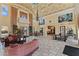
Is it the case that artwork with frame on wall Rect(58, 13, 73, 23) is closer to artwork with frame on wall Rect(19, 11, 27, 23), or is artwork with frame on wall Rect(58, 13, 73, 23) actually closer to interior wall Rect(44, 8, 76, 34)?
interior wall Rect(44, 8, 76, 34)

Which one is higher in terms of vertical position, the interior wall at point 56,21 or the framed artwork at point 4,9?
the framed artwork at point 4,9

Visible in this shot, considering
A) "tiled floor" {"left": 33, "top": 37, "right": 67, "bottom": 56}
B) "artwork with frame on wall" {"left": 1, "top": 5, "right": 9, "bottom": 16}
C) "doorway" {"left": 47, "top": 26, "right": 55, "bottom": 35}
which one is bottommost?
"tiled floor" {"left": 33, "top": 37, "right": 67, "bottom": 56}

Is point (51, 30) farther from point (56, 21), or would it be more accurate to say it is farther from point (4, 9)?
point (4, 9)

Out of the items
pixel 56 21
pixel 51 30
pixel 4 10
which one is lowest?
pixel 51 30

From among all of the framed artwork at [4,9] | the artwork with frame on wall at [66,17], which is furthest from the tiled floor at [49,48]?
the framed artwork at [4,9]

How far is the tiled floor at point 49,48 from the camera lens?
2248 millimetres

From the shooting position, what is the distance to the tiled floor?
7.38 feet

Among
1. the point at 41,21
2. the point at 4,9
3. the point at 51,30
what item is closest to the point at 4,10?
the point at 4,9

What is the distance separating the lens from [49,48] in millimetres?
2258

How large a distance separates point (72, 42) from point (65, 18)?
1.33 ft

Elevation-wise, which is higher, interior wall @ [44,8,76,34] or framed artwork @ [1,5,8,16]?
framed artwork @ [1,5,8,16]

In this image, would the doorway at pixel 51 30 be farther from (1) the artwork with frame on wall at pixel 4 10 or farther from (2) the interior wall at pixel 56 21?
(1) the artwork with frame on wall at pixel 4 10

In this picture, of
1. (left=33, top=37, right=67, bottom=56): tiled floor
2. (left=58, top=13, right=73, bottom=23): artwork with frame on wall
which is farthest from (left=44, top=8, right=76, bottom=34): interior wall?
(left=33, top=37, right=67, bottom=56): tiled floor

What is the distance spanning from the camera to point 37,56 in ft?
7.47
